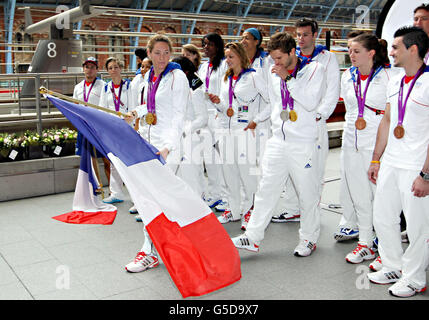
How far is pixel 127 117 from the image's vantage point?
361 cm

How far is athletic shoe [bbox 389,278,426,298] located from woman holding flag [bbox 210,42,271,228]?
1.86m

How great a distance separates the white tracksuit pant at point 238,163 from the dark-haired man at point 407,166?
5.22ft

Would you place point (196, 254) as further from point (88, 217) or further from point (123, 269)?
point (88, 217)

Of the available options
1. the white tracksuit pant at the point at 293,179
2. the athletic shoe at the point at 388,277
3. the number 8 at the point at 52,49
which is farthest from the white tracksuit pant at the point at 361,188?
the number 8 at the point at 52,49

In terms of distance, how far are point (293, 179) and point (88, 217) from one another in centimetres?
244

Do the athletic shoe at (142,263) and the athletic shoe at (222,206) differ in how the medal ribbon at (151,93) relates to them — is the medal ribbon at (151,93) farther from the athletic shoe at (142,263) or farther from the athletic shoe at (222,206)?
the athletic shoe at (222,206)

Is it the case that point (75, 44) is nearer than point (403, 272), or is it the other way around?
point (403, 272)

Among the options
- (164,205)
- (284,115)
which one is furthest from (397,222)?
(164,205)

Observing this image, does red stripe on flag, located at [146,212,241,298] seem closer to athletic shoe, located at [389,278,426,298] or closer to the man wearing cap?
athletic shoe, located at [389,278,426,298]

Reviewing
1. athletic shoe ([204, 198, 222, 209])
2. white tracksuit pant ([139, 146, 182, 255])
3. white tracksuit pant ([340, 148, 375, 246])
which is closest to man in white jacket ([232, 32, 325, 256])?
white tracksuit pant ([340, 148, 375, 246])

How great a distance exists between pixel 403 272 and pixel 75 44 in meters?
8.60

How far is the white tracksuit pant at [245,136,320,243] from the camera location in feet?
12.5
